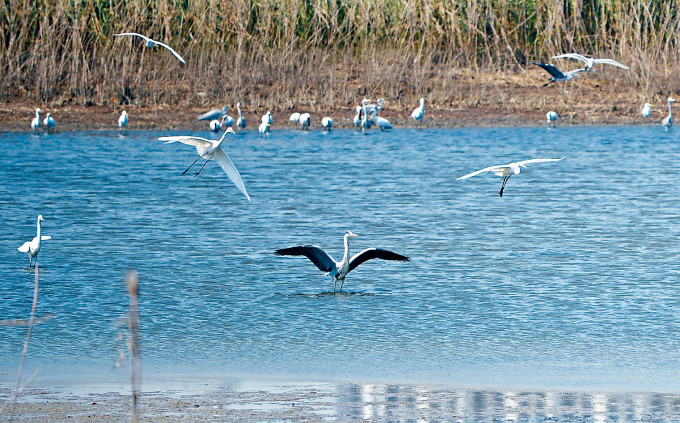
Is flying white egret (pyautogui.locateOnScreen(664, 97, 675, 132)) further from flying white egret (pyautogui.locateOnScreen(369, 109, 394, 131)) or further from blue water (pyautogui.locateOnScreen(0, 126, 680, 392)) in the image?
flying white egret (pyautogui.locateOnScreen(369, 109, 394, 131))

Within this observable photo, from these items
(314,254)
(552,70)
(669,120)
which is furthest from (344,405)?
(669,120)

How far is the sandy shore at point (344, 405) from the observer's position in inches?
Result: 243

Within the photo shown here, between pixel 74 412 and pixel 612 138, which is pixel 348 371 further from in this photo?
pixel 612 138

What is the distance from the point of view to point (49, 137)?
2195 centimetres

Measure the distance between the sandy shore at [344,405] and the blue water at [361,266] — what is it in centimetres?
32

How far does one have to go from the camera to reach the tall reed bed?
2350 cm

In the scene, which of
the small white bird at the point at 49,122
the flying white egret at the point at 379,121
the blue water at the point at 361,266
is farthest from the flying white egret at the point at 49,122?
the flying white egret at the point at 379,121

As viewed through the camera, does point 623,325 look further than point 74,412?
Yes

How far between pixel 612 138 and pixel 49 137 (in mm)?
10467

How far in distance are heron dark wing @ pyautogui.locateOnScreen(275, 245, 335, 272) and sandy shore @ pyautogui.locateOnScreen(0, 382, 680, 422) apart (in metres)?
2.10

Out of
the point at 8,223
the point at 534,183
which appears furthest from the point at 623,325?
the point at 534,183

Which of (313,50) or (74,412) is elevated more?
(313,50)

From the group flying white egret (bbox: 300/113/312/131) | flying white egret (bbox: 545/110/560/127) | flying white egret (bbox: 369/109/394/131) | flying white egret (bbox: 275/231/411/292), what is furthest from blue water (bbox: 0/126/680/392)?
flying white egret (bbox: 545/110/560/127)

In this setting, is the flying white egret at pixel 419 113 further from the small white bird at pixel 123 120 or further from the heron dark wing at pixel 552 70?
the small white bird at pixel 123 120
